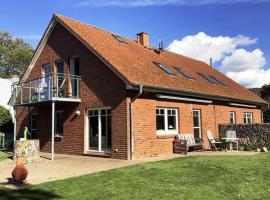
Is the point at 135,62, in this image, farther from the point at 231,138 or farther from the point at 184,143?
the point at 231,138

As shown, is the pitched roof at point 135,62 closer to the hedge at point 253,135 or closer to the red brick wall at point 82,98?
the red brick wall at point 82,98

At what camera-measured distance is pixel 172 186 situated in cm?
939

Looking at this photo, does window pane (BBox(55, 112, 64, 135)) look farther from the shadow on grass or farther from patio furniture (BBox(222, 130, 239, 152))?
the shadow on grass

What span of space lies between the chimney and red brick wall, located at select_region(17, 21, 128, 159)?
6.25 metres

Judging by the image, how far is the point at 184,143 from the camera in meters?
17.5

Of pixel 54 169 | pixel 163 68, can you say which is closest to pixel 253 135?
pixel 163 68

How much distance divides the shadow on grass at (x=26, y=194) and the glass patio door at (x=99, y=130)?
7458mm

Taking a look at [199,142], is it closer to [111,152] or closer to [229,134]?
[229,134]

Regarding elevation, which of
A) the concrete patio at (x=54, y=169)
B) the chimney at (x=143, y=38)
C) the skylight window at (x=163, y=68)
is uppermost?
the chimney at (x=143, y=38)

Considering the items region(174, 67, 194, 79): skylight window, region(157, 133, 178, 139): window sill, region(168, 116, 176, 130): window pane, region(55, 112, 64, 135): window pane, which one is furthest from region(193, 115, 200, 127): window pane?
region(55, 112, 64, 135): window pane

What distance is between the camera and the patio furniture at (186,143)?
17.5 meters

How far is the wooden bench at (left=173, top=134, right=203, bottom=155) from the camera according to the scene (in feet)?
57.3

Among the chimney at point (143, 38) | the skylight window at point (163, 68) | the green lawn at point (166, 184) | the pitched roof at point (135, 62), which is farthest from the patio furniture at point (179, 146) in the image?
the chimney at point (143, 38)

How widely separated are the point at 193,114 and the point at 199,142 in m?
1.58
